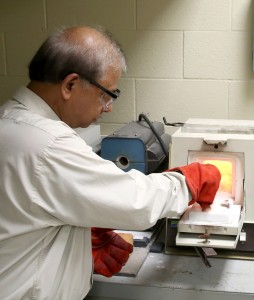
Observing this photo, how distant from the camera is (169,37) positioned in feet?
7.36

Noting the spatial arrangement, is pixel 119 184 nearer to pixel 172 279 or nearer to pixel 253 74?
pixel 172 279

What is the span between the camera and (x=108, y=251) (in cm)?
146

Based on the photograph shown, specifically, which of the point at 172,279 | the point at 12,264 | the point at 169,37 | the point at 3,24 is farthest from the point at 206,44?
the point at 12,264

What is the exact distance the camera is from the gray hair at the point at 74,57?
1.22 m

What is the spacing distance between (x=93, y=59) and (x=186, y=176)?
0.41m

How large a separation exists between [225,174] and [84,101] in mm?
587

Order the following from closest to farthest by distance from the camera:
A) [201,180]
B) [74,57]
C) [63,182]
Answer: [63,182], [74,57], [201,180]

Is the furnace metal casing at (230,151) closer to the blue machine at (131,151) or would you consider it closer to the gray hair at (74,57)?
the blue machine at (131,151)

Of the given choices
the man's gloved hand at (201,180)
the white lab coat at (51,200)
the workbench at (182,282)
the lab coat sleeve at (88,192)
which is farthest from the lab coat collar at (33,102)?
the workbench at (182,282)

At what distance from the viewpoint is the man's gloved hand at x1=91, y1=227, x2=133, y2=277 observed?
1425 mm

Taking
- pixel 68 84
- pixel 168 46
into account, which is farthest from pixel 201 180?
pixel 168 46

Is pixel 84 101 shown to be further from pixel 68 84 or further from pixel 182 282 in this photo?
pixel 182 282

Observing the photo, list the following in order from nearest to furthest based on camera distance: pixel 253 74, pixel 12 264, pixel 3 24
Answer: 1. pixel 12 264
2. pixel 253 74
3. pixel 3 24

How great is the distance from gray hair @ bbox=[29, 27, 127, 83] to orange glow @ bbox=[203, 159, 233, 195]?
53cm
